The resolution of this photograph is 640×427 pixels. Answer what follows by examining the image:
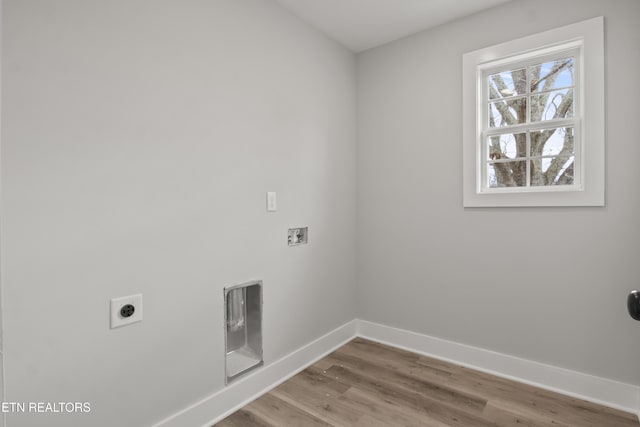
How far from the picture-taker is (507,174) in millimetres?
2324

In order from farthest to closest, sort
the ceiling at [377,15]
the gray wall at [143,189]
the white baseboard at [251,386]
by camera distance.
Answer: the ceiling at [377,15]
the white baseboard at [251,386]
the gray wall at [143,189]

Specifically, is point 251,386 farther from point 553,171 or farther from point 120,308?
point 553,171

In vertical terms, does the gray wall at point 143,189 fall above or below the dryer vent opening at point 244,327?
above

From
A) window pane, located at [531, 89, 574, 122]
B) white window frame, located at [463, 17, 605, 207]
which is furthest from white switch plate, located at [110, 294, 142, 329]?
window pane, located at [531, 89, 574, 122]

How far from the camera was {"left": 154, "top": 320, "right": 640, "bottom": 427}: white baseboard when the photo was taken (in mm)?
1817

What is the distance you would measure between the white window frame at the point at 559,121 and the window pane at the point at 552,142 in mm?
56

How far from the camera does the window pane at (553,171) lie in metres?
2.11

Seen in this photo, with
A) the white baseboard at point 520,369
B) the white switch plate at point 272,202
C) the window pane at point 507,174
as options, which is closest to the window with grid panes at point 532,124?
the window pane at point 507,174

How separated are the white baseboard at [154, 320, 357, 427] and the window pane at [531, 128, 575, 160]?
6.45ft

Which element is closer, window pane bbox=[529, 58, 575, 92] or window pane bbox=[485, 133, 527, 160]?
window pane bbox=[529, 58, 575, 92]

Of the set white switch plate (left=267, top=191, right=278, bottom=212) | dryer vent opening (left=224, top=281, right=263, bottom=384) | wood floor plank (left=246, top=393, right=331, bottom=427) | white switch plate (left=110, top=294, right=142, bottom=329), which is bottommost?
wood floor plank (left=246, top=393, right=331, bottom=427)

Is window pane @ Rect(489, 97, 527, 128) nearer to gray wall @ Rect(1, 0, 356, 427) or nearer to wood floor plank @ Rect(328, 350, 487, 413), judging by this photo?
gray wall @ Rect(1, 0, 356, 427)

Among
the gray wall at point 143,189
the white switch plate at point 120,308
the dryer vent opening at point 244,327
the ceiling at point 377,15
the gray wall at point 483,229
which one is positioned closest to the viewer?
the gray wall at point 143,189

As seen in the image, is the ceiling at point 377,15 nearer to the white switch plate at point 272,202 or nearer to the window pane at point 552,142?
the window pane at point 552,142
